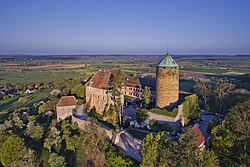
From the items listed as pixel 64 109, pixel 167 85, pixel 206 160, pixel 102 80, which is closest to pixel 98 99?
pixel 102 80

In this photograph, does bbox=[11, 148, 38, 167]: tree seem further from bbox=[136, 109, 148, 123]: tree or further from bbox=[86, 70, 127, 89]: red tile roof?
bbox=[86, 70, 127, 89]: red tile roof

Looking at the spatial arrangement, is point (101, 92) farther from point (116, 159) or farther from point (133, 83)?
point (116, 159)

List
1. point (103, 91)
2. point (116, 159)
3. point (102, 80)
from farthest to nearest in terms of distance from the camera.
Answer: point (102, 80) < point (103, 91) < point (116, 159)

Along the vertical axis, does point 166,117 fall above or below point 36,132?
above

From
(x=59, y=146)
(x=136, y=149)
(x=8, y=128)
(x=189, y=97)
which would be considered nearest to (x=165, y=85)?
(x=189, y=97)

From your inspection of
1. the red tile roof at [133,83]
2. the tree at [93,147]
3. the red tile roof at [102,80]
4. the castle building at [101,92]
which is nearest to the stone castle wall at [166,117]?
the castle building at [101,92]

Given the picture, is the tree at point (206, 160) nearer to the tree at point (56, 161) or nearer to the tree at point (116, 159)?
the tree at point (116, 159)

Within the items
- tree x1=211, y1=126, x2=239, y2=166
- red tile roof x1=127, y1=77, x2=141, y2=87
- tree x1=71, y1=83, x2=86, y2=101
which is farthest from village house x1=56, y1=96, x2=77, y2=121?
tree x1=211, y1=126, x2=239, y2=166

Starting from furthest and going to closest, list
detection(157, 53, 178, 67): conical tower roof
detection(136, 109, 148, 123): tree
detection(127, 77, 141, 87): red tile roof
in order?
detection(127, 77, 141, 87): red tile roof, detection(157, 53, 178, 67): conical tower roof, detection(136, 109, 148, 123): tree
